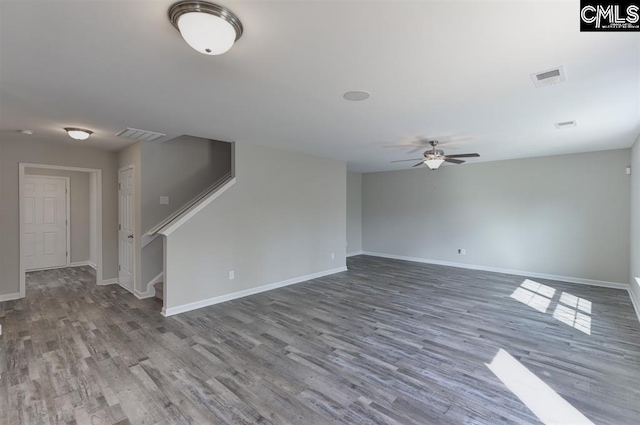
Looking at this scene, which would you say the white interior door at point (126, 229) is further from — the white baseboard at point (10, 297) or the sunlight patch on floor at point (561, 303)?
the sunlight patch on floor at point (561, 303)

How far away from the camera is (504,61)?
6.98 feet

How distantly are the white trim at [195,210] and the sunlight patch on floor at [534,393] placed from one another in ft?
13.3

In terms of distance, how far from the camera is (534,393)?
236 centimetres

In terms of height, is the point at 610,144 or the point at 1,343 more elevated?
the point at 610,144

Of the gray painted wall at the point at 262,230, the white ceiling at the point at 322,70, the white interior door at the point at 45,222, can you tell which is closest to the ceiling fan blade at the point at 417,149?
the white ceiling at the point at 322,70

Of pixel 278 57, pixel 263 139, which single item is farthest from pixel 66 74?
pixel 263 139

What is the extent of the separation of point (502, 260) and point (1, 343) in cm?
839

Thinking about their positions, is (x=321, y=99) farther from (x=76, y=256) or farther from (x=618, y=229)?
(x=76, y=256)

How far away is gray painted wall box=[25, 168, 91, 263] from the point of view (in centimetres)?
704

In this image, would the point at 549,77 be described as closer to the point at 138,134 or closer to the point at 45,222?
the point at 138,134

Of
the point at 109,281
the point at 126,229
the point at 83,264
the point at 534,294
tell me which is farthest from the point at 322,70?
the point at 83,264

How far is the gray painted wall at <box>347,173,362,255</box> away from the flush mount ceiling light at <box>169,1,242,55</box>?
292 inches

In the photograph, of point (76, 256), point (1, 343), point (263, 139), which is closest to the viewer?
point (1, 343)

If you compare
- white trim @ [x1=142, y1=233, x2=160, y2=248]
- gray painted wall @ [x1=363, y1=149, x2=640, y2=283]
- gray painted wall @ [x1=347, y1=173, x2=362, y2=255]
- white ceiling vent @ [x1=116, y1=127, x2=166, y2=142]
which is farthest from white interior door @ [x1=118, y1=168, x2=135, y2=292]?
gray painted wall @ [x1=363, y1=149, x2=640, y2=283]
